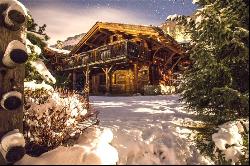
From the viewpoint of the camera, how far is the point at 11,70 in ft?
22.0

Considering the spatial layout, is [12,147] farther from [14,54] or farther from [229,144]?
[229,144]

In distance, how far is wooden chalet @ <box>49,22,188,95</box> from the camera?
24.7 meters

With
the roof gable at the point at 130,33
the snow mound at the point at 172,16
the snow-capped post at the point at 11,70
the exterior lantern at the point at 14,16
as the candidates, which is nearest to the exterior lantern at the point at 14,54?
the snow-capped post at the point at 11,70

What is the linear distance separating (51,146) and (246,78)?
16.8 feet

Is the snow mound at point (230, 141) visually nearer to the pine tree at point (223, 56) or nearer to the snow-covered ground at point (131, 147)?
the snow-covered ground at point (131, 147)

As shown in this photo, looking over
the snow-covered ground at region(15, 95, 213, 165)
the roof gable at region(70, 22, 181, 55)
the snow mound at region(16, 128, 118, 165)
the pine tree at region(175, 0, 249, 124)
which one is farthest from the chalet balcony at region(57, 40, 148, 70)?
the snow mound at region(16, 128, 118, 165)

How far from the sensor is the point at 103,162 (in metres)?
6.06

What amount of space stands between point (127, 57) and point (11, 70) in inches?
692

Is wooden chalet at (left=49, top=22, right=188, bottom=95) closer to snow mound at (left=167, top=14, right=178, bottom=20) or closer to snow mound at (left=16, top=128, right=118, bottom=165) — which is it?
snow mound at (left=167, top=14, right=178, bottom=20)

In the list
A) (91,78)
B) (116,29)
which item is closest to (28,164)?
(116,29)

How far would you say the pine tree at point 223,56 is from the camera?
25.5 feet

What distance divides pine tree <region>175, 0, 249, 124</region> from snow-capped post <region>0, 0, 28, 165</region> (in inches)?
172

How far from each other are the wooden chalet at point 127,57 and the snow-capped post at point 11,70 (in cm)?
1673

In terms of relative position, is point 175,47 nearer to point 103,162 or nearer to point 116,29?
point 116,29
